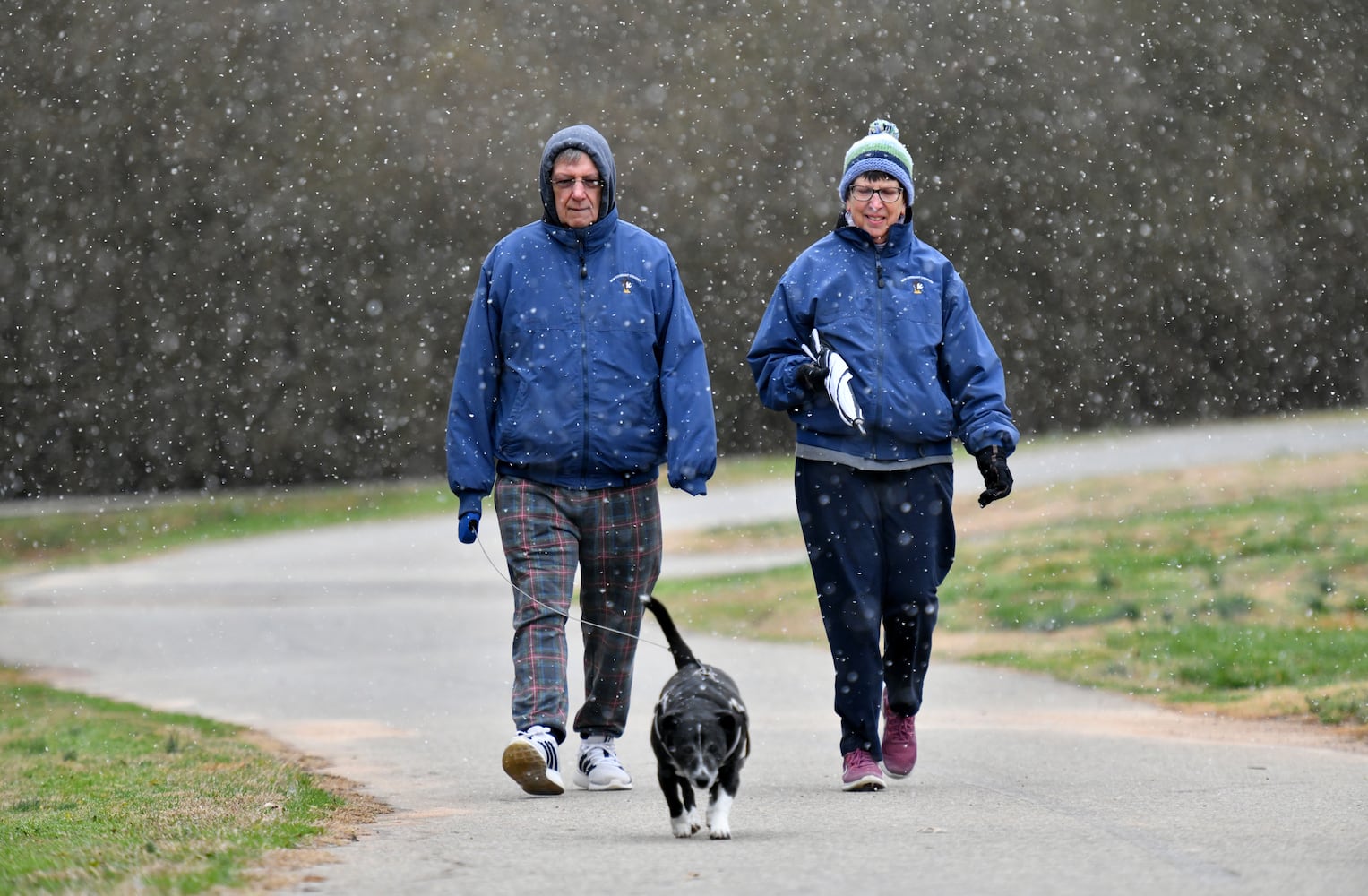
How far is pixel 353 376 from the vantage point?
145ft

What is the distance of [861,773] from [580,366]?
1567 millimetres

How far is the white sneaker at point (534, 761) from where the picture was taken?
5793 mm

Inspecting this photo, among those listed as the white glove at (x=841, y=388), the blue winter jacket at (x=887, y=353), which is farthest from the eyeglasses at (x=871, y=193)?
the white glove at (x=841, y=388)

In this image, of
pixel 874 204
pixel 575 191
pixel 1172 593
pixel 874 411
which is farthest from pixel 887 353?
pixel 1172 593

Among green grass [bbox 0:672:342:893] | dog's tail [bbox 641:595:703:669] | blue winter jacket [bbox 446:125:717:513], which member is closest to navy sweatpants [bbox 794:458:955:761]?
blue winter jacket [bbox 446:125:717:513]

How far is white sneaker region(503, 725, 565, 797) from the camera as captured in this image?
19.0ft

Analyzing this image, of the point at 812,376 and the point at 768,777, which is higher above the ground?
the point at 812,376

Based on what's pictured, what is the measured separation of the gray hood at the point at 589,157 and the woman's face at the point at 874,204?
79cm

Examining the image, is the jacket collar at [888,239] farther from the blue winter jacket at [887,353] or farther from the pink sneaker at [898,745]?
the pink sneaker at [898,745]

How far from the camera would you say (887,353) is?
609 cm

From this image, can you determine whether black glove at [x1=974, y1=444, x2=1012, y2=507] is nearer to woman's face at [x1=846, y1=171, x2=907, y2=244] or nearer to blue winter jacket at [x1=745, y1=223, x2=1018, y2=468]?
blue winter jacket at [x1=745, y1=223, x2=1018, y2=468]

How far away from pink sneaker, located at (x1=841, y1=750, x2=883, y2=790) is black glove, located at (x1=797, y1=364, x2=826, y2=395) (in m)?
1.18

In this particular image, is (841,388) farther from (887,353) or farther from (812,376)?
(887,353)

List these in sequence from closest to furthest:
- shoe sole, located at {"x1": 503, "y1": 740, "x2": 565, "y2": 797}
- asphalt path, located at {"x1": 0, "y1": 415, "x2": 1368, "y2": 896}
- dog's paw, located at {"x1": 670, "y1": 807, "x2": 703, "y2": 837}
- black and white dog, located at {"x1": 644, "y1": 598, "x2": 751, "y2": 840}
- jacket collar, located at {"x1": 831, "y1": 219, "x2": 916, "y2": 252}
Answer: asphalt path, located at {"x1": 0, "y1": 415, "x2": 1368, "y2": 896} → black and white dog, located at {"x1": 644, "y1": 598, "x2": 751, "y2": 840} → dog's paw, located at {"x1": 670, "y1": 807, "x2": 703, "y2": 837} → shoe sole, located at {"x1": 503, "y1": 740, "x2": 565, "y2": 797} → jacket collar, located at {"x1": 831, "y1": 219, "x2": 916, "y2": 252}
